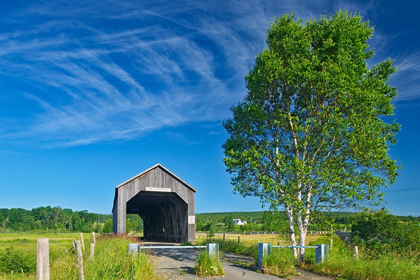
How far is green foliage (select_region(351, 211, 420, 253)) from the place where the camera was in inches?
1056

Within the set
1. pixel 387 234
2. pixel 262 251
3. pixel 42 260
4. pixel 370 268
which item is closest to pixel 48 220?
pixel 387 234

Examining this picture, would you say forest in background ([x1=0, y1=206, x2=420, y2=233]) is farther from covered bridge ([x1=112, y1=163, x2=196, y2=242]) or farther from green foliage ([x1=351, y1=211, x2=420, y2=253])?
green foliage ([x1=351, y1=211, x2=420, y2=253])

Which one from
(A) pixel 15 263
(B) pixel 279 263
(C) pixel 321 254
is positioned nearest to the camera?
(B) pixel 279 263

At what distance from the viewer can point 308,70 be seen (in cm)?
1684

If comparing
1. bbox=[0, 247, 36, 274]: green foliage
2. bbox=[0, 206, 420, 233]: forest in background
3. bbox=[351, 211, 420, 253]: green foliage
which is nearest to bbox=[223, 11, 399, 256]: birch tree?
bbox=[351, 211, 420, 253]: green foliage

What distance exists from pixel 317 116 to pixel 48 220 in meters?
124

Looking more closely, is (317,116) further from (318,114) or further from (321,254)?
(321,254)

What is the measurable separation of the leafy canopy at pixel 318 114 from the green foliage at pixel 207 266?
460 centimetres

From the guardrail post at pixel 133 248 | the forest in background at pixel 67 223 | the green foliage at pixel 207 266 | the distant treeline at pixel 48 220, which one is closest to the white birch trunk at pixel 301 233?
the green foliage at pixel 207 266

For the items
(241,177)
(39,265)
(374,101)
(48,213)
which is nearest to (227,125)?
(241,177)

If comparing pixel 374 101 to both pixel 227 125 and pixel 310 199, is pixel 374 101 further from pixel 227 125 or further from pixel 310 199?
pixel 227 125

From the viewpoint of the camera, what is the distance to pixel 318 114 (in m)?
17.8

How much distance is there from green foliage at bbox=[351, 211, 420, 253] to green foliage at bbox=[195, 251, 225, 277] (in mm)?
16374

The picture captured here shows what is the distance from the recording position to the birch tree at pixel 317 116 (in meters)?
16.7
